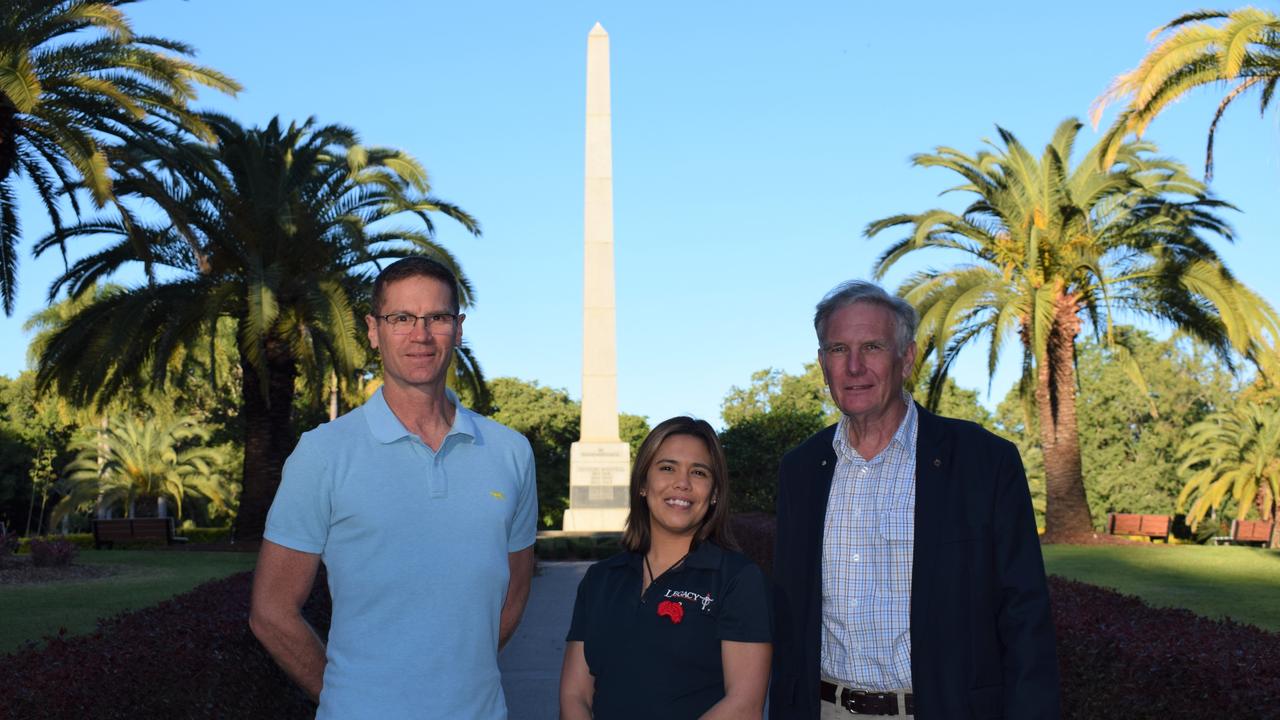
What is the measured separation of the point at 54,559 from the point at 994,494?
15166 mm

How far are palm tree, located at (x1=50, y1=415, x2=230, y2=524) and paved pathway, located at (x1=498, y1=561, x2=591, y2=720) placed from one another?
74.8 feet

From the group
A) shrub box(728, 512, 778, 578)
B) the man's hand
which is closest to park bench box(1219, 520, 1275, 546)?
shrub box(728, 512, 778, 578)

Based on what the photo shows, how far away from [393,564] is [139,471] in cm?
3446

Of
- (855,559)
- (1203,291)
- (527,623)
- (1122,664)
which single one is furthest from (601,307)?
(855,559)

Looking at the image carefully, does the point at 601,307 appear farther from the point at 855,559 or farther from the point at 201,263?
the point at 855,559

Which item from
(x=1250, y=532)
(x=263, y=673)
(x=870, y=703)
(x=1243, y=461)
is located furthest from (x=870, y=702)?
(x=1243, y=461)

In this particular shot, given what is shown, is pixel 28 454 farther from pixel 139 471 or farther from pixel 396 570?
pixel 396 570

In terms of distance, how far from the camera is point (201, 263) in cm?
1923

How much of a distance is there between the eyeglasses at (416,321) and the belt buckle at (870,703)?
1425 millimetres

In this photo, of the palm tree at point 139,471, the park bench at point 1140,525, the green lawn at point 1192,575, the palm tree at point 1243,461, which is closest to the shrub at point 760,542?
the green lawn at point 1192,575

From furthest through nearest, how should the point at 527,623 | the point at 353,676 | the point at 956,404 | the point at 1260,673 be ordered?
the point at 956,404, the point at 527,623, the point at 1260,673, the point at 353,676

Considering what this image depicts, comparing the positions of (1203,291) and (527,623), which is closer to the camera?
(527,623)

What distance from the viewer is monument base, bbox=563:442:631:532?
26.3 metres

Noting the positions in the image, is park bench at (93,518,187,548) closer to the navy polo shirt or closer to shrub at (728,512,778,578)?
shrub at (728,512,778,578)
